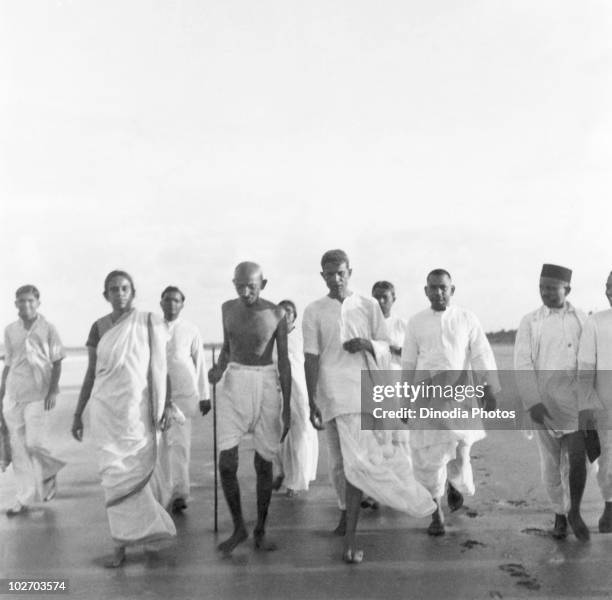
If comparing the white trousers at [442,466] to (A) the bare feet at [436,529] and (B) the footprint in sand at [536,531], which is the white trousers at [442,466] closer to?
(A) the bare feet at [436,529]

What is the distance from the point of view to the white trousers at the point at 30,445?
6297mm

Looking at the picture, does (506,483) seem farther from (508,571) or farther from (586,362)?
(508,571)

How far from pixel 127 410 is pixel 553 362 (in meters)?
3.21

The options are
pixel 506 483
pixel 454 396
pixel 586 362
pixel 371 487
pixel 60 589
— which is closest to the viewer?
pixel 60 589

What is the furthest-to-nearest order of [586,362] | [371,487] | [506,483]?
[506,483] → [586,362] → [371,487]

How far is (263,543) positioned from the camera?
489 centimetres

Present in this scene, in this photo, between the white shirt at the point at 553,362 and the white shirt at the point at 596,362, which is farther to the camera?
the white shirt at the point at 553,362

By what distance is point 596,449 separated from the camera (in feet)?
17.3

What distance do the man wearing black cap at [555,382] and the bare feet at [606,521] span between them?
9.4 inches

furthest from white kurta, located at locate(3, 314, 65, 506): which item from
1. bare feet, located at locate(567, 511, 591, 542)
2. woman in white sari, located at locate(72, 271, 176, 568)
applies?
bare feet, located at locate(567, 511, 591, 542)

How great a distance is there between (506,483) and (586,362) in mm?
2003

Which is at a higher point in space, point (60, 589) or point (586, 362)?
point (586, 362)

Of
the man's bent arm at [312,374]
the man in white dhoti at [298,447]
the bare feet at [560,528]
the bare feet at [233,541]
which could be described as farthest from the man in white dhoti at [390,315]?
the bare feet at [233,541]

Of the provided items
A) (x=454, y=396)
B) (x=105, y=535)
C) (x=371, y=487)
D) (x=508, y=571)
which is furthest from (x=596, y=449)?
(x=105, y=535)
